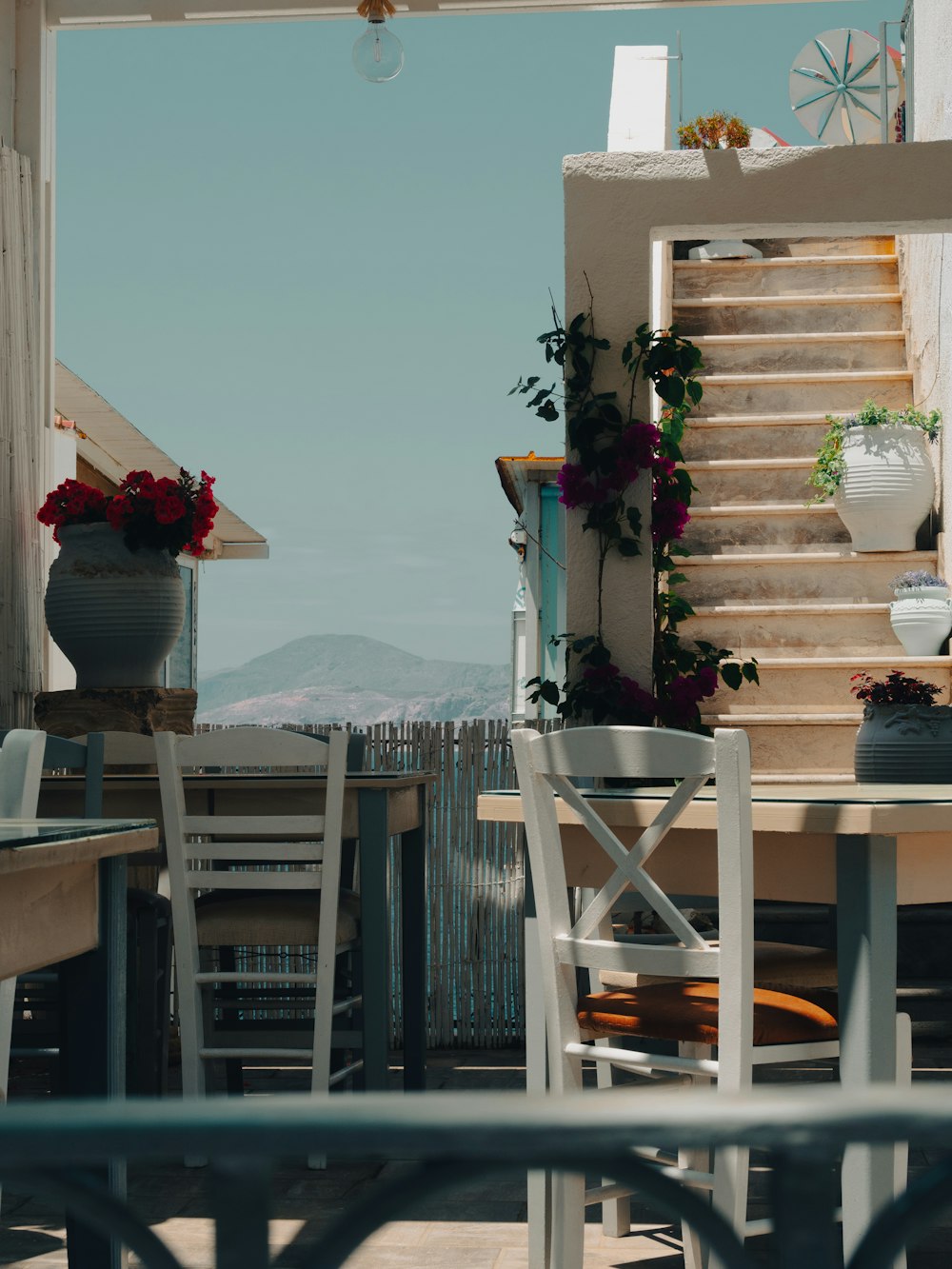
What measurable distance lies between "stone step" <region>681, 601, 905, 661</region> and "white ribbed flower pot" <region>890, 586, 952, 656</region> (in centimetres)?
22

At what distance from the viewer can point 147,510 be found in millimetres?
4910

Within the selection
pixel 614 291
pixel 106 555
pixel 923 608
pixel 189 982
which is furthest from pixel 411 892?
pixel 923 608

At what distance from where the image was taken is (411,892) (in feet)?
14.3

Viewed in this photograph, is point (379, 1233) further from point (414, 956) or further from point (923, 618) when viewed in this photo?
point (923, 618)

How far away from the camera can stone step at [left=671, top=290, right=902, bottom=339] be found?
25.2ft

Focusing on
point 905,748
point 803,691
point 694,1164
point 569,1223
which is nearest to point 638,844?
point 569,1223

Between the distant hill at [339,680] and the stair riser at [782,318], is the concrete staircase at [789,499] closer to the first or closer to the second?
the stair riser at [782,318]

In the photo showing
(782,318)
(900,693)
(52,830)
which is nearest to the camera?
(52,830)

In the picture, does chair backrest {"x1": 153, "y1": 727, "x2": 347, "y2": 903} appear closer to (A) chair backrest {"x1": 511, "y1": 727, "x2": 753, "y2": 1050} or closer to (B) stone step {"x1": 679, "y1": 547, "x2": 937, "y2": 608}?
(A) chair backrest {"x1": 511, "y1": 727, "x2": 753, "y2": 1050}

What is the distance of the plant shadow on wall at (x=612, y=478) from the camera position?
495 cm

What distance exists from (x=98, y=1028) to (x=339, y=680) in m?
36.2

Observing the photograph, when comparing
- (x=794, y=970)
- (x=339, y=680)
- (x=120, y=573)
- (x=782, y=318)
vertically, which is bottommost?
(x=339, y=680)

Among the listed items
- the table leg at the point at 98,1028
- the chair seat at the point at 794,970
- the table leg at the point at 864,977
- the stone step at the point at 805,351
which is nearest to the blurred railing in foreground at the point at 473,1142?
the table leg at the point at 98,1028

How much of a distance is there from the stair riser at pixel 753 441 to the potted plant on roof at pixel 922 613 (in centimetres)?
117
